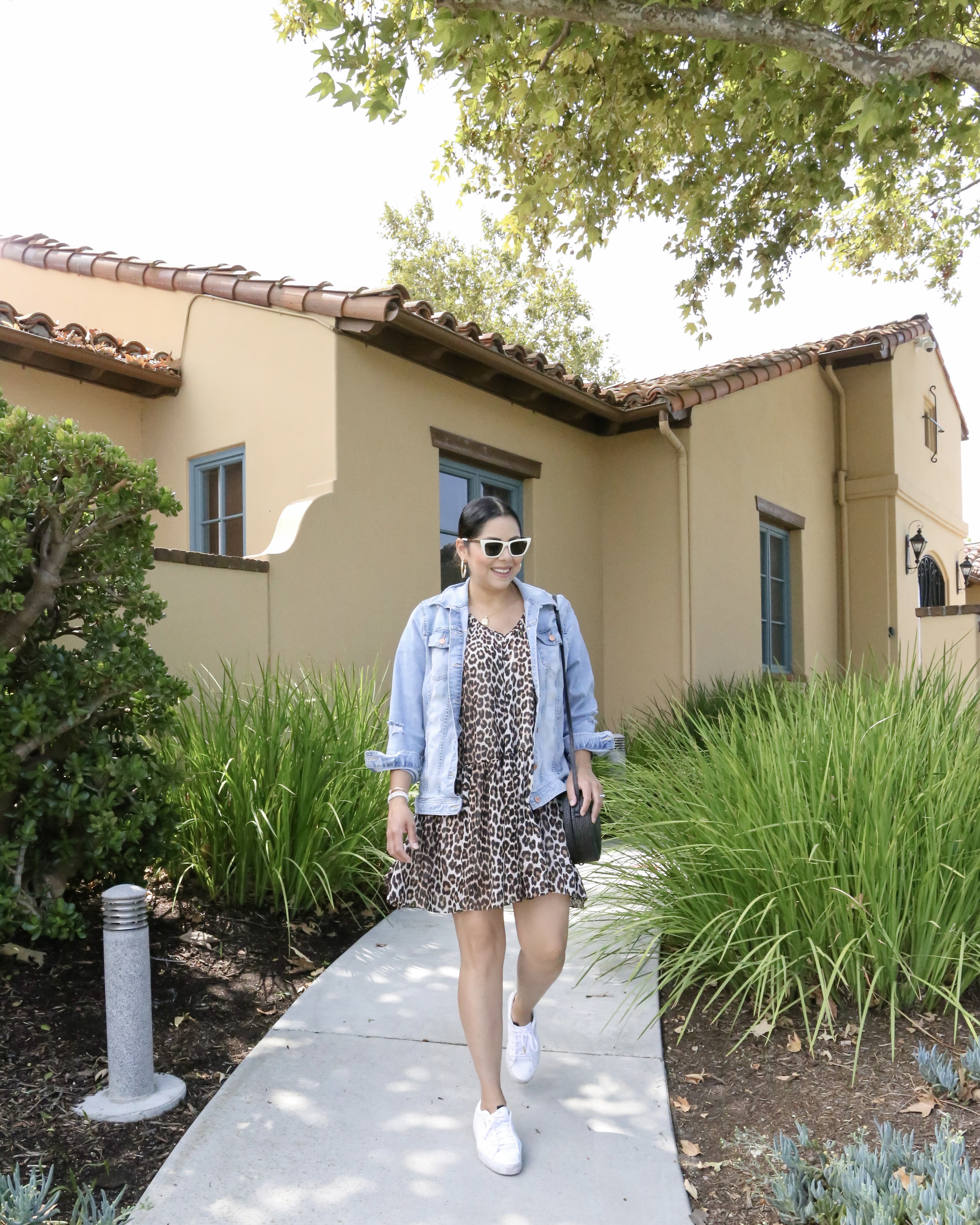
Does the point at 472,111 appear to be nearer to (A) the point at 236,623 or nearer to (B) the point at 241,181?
(B) the point at 241,181

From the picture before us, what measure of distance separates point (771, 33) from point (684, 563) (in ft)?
17.0

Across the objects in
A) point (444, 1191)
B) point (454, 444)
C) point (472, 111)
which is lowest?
point (444, 1191)

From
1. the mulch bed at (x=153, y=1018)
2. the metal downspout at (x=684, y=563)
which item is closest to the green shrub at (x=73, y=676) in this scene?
the mulch bed at (x=153, y=1018)

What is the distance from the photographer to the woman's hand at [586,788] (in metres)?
2.84

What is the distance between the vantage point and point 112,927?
2.99 m

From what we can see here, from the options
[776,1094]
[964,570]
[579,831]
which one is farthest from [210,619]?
[964,570]

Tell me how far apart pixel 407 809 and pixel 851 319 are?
15843 millimetres

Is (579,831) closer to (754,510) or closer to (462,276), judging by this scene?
(754,510)

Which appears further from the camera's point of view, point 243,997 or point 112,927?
point 243,997

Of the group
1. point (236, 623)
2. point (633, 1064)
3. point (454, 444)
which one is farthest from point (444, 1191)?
point (454, 444)

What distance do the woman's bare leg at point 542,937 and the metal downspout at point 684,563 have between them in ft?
22.0

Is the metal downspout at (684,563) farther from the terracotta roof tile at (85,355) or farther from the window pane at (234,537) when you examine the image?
the terracotta roof tile at (85,355)

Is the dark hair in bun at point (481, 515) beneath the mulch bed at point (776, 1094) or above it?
above

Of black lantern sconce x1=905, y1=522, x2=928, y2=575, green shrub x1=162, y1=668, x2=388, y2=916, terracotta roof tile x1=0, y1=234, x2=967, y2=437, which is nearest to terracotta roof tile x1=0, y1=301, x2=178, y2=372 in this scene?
terracotta roof tile x1=0, y1=234, x2=967, y2=437
